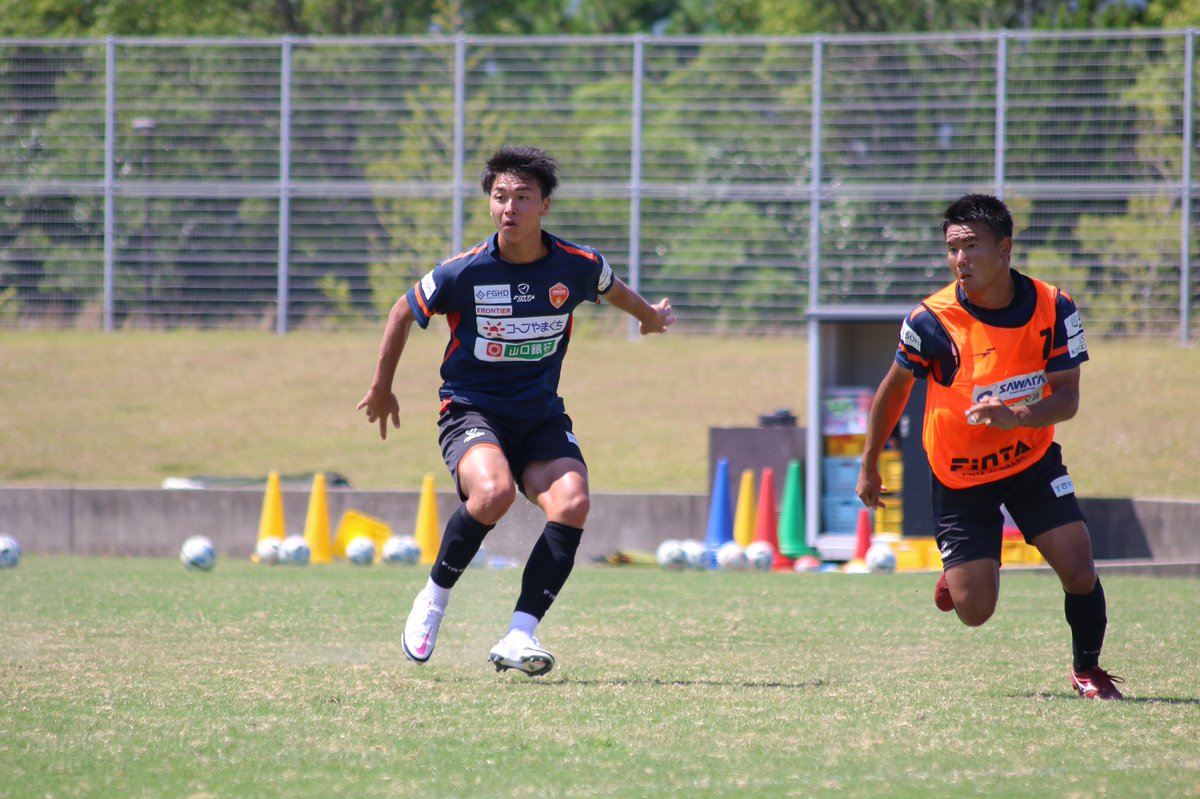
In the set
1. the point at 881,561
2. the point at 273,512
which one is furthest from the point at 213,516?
the point at 881,561

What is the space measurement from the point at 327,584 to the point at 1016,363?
607 cm

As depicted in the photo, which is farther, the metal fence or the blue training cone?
the metal fence

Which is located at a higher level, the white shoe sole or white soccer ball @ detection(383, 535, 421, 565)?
the white shoe sole

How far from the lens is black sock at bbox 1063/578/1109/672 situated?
5.71 m

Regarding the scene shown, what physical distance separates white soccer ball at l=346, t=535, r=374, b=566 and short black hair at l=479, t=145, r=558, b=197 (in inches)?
271

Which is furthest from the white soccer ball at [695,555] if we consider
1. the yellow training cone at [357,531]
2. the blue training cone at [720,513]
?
the yellow training cone at [357,531]

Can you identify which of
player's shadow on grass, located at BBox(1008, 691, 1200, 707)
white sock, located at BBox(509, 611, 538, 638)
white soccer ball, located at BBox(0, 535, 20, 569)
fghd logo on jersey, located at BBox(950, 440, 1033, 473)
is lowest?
white soccer ball, located at BBox(0, 535, 20, 569)

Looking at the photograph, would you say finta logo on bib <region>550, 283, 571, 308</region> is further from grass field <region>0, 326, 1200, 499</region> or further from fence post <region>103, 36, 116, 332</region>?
fence post <region>103, 36, 116, 332</region>

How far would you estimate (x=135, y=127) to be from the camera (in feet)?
73.4

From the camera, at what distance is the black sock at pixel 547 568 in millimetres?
6062

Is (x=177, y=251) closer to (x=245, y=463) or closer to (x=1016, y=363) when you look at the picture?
(x=245, y=463)

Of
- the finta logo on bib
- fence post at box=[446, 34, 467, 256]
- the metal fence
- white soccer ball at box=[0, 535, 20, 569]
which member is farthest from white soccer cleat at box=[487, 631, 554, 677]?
fence post at box=[446, 34, 467, 256]

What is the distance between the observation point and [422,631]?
612cm

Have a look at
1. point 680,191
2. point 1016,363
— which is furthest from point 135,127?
point 1016,363
